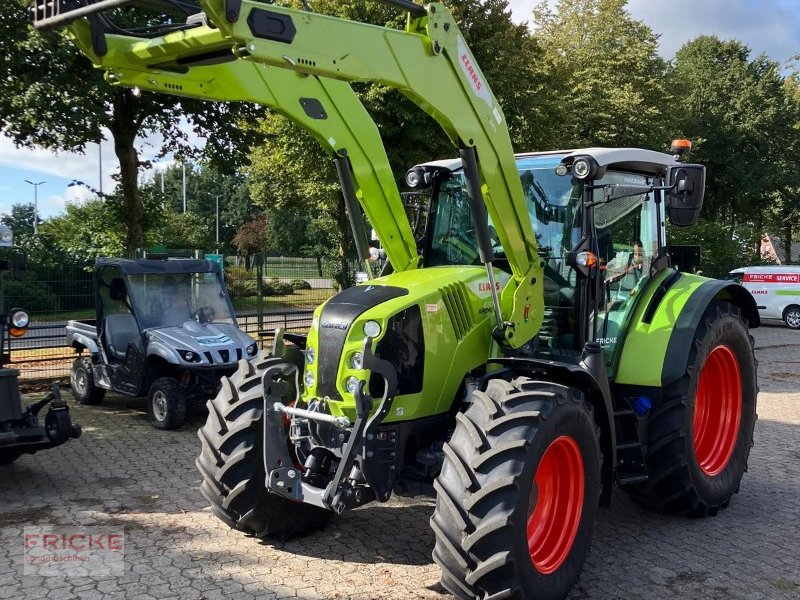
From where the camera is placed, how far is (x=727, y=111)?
34.7 meters

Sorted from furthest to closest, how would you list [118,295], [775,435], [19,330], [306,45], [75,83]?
[75,83] → [118,295] → [775,435] → [19,330] → [306,45]

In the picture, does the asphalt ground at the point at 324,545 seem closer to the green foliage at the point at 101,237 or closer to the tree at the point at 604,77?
the green foliage at the point at 101,237

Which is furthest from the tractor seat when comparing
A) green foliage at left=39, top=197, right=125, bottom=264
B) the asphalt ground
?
green foliage at left=39, top=197, right=125, bottom=264

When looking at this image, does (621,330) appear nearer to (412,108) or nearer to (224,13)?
(224,13)

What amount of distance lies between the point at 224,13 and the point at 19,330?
4.66 meters

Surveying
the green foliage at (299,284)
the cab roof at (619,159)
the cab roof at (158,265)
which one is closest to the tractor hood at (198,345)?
the cab roof at (158,265)

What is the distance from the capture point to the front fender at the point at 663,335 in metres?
5.06

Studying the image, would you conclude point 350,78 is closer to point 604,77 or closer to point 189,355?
point 189,355

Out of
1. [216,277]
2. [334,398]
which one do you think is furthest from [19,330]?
[334,398]

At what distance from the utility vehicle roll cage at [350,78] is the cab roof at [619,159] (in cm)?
62

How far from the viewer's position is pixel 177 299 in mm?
9422

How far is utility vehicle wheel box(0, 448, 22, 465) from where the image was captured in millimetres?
6039

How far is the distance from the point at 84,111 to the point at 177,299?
340 centimetres

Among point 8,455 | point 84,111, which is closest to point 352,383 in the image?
point 8,455
